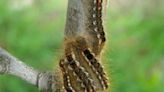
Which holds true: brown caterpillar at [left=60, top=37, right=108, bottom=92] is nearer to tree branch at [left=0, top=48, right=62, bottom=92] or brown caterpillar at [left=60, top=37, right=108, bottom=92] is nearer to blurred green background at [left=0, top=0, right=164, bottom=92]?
tree branch at [left=0, top=48, right=62, bottom=92]

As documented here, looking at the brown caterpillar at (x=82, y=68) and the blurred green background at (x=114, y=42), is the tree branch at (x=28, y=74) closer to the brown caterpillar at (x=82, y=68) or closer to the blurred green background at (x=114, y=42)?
the brown caterpillar at (x=82, y=68)

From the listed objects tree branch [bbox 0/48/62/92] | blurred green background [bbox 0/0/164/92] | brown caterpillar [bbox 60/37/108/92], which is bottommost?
blurred green background [bbox 0/0/164/92]

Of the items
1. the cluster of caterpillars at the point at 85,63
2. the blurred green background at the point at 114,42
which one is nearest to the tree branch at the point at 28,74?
the cluster of caterpillars at the point at 85,63

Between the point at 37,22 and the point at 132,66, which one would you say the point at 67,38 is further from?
the point at 37,22

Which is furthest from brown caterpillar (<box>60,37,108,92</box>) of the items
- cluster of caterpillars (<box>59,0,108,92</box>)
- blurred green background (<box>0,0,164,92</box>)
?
blurred green background (<box>0,0,164,92</box>)

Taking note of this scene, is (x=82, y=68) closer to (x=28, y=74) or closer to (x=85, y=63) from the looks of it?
(x=85, y=63)

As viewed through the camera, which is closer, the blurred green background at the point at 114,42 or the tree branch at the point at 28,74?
the tree branch at the point at 28,74

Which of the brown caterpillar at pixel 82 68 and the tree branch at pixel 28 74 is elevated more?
the brown caterpillar at pixel 82 68
